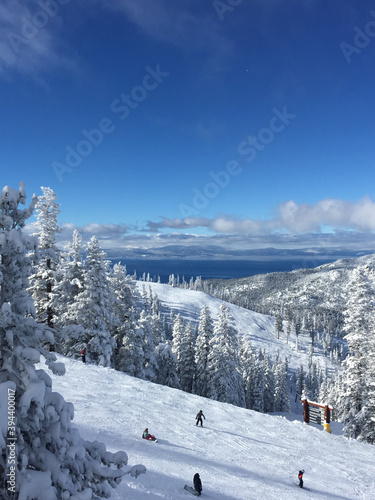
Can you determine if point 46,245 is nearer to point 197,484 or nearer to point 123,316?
point 123,316

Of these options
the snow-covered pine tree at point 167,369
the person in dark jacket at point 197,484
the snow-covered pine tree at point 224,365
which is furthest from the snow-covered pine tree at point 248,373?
the person in dark jacket at point 197,484

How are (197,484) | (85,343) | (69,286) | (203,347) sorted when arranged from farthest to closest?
(203,347), (69,286), (85,343), (197,484)

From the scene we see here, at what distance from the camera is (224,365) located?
35625 millimetres

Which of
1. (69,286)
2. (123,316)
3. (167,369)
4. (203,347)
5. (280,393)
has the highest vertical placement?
(69,286)

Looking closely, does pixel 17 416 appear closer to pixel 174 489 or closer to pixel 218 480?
pixel 174 489

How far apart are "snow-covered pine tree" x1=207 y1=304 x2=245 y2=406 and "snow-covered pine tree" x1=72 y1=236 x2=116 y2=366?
46.8 feet

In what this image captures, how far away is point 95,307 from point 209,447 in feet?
49.0

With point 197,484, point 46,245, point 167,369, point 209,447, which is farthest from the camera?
point 167,369

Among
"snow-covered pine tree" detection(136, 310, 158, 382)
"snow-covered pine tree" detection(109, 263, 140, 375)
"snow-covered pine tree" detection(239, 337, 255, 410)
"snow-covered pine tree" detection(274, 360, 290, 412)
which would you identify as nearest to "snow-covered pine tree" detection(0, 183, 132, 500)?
"snow-covered pine tree" detection(109, 263, 140, 375)

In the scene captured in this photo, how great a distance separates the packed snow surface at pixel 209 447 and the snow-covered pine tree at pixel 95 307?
3646 millimetres

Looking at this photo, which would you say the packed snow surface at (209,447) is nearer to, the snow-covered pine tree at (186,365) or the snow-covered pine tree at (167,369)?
the snow-covered pine tree at (167,369)

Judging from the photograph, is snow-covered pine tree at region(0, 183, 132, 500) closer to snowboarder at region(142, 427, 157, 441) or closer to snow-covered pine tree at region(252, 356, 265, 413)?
snowboarder at region(142, 427, 157, 441)

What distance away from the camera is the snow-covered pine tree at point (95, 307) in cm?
2595

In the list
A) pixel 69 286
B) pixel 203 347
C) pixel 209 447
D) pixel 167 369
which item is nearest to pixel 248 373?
pixel 203 347
